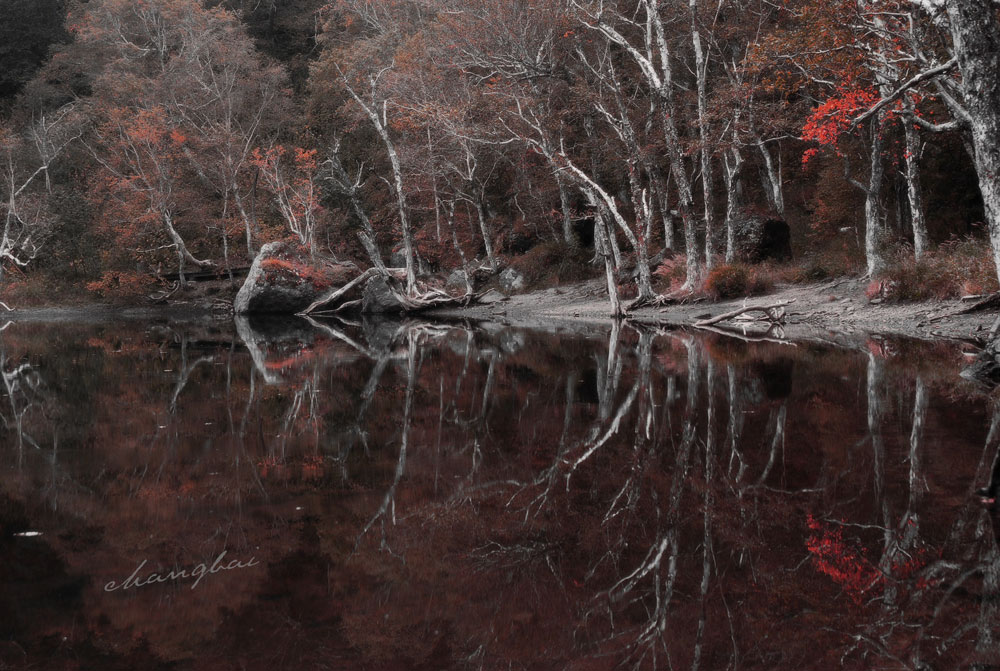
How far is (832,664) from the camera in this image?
2959 mm

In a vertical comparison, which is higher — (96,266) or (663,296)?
(96,266)

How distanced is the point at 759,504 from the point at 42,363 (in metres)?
16.4

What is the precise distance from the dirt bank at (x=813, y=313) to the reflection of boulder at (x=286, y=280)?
28.8ft

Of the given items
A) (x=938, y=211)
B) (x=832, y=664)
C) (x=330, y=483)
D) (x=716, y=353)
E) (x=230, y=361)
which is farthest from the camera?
(x=938, y=211)

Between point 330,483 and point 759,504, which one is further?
point 330,483

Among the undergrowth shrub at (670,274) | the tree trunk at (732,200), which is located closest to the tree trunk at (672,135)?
the tree trunk at (732,200)

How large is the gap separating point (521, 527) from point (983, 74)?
21.7 ft

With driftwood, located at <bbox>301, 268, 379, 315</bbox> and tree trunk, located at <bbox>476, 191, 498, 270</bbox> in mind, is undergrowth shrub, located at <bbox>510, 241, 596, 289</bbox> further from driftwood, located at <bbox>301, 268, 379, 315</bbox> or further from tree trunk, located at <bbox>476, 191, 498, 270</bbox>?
driftwood, located at <bbox>301, 268, 379, 315</bbox>

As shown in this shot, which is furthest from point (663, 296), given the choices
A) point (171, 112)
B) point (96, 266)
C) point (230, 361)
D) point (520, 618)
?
point (96, 266)

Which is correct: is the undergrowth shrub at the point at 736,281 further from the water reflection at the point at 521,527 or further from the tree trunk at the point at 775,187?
the water reflection at the point at 521,527

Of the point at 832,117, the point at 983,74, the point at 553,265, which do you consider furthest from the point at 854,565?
the point at 553,265

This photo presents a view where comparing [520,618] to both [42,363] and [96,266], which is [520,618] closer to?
[42,363]

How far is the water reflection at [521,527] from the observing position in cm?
326

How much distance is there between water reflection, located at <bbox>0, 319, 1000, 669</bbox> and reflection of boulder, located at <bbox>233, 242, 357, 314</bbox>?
25.2 metres
